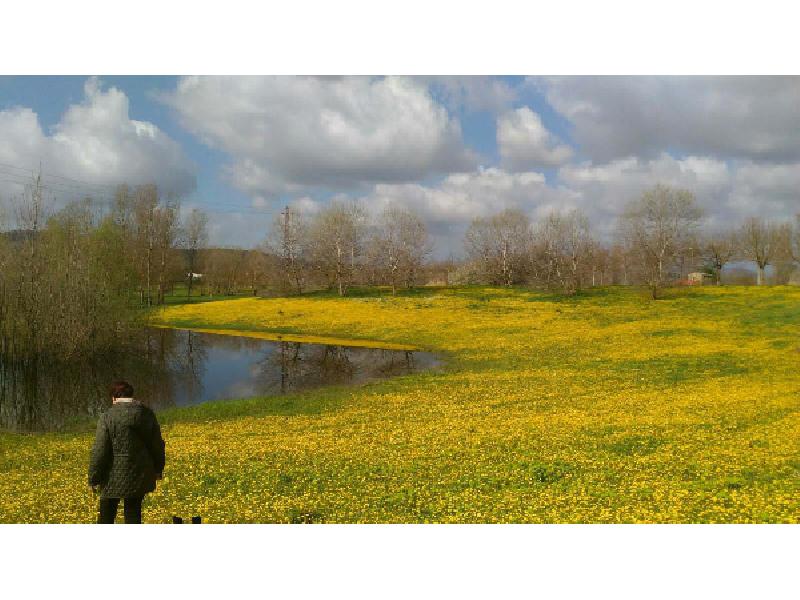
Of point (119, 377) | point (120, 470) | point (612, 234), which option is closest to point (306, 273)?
point (119, 377)

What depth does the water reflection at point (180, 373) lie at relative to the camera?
16.0 m

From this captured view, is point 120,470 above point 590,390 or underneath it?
above

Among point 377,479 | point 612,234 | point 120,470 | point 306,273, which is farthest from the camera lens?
point 306,273

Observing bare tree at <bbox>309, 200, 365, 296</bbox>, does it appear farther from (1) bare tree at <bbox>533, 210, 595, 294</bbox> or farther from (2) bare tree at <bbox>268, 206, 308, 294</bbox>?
(1) bare tree at <bbox>533, 210, 595, 294</bbox>

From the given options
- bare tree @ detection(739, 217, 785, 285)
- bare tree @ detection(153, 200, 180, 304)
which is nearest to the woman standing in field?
bare tree @ detection(153, 200, 180, 304)

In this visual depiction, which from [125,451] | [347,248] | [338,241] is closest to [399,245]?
[347,248]

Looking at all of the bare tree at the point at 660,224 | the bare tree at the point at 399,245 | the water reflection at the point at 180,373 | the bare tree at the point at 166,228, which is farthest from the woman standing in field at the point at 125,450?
the bare tree at the point at 660,224

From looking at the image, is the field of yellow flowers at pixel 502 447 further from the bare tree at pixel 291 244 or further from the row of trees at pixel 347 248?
the bare tree at pixel 291 244

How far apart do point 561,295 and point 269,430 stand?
2274 cm

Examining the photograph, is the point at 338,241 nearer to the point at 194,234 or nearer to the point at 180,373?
the point at 180,373

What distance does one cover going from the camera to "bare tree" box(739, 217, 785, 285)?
23.7 meters

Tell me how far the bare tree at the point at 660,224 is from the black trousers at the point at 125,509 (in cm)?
2394

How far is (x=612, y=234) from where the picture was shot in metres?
27.1
